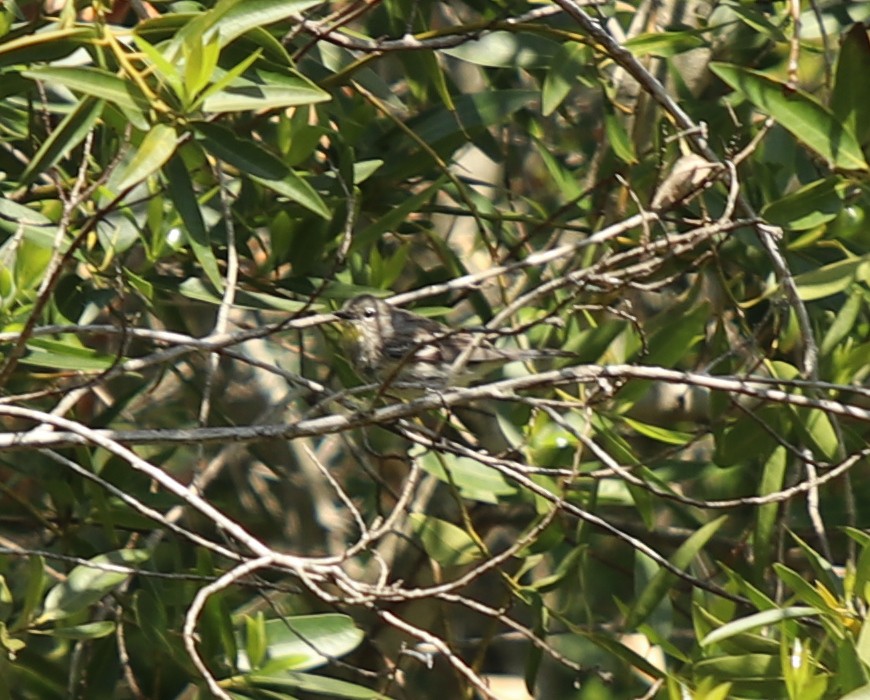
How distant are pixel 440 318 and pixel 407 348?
0.19 m

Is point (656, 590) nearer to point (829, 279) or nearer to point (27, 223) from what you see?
point (829, 279)

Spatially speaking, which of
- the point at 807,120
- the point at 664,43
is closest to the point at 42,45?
the point at 664,43

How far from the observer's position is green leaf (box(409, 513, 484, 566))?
12.0 ft

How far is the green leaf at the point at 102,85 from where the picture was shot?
2.57 metres

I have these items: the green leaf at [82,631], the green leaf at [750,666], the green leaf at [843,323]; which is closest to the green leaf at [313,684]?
the green leaf at [82,631]

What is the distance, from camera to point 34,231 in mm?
3070

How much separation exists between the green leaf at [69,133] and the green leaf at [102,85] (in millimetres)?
208

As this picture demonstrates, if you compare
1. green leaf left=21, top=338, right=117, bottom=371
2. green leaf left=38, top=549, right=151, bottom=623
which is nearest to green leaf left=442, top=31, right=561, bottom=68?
green leaf left=21, top=338, right=117, bottom=371

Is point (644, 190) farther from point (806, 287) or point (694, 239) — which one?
point (694, 239)

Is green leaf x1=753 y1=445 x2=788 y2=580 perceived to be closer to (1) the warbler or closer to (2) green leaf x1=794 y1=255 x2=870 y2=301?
(2) green leaf x1=794 y1=255 x2=870 y2=301

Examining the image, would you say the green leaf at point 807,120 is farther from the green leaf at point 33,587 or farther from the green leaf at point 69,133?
the green leaf at point 33,587

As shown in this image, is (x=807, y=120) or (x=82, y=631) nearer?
(x=82, y=631)

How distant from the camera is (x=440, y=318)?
4.38 metres

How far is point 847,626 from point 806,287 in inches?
35.7
